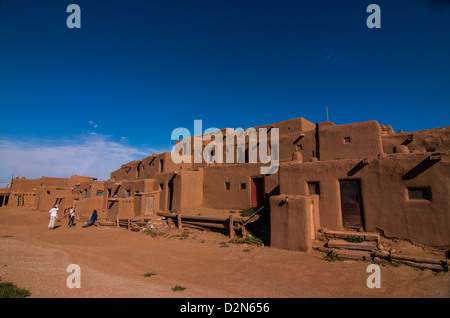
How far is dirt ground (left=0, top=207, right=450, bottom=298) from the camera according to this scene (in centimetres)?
609

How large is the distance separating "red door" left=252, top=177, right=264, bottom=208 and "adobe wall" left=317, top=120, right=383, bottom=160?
482cm

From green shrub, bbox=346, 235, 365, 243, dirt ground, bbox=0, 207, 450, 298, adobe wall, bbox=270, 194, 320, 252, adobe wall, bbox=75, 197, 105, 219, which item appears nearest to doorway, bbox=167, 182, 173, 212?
dirt ground, bbox=0, 207, 450, 298

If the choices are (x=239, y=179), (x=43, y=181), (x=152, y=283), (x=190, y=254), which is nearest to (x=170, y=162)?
(x=239, y=179)

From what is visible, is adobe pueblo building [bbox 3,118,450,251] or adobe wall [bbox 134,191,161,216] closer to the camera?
adobe pueblo building [bbox 3,118,450,251]

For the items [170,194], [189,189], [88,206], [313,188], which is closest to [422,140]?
[313,188]

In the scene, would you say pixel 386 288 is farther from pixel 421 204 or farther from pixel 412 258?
pixel 421 204

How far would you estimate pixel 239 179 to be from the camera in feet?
57.4

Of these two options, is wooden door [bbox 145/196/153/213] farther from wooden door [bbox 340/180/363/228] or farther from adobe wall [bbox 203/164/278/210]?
wooden door [bbox 340/180/363/228]

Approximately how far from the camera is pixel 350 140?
16000 mm

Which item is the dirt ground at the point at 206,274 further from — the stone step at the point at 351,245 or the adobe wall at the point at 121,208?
the adobe wall at the point at 121,208

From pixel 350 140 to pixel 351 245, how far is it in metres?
9.16

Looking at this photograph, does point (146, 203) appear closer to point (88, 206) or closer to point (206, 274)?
point (88, 206)
